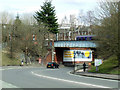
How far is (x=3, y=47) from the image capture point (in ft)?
202

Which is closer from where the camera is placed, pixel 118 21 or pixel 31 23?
pixel 118 21

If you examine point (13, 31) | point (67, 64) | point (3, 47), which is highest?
point (13, 31)

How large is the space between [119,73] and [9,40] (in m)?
38.4

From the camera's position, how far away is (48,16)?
67.2 meters

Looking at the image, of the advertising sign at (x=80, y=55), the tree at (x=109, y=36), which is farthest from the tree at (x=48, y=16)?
the tree at (x=109, y=36)

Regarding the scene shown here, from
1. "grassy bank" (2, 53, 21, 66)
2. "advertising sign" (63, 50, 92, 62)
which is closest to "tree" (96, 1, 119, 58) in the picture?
"grassy bank" (2, 53, 21, 66)

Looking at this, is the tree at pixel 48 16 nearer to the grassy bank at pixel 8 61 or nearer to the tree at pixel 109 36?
the grassy bank at pixel 8 61

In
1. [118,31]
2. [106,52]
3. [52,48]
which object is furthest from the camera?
[52,48]

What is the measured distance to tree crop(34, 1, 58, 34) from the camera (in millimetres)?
67000

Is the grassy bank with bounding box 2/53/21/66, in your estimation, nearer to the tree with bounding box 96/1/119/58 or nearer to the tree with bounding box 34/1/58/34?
the tree with bounding box 34/1/58/34

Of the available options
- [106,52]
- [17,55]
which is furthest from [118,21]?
[17,55]

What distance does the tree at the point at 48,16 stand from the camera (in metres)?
67.0

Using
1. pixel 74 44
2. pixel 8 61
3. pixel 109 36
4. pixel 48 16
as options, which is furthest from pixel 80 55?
pixel 109 36

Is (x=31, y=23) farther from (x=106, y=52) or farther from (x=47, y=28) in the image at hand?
(x=106, y=52)
